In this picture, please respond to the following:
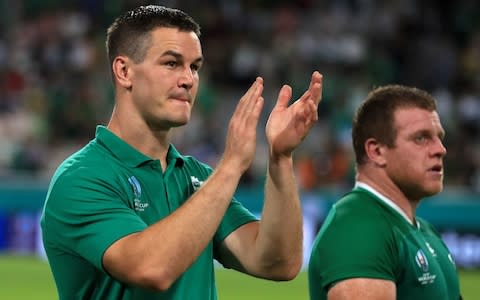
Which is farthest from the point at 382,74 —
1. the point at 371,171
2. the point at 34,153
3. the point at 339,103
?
the point at 371,171

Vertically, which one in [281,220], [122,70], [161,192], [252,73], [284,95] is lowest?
[281,220]

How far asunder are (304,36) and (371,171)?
46.1ft

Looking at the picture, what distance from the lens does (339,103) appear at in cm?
1775

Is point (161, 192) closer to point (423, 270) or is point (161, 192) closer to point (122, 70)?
point (122, 70)

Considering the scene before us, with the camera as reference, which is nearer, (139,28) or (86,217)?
(86,217)

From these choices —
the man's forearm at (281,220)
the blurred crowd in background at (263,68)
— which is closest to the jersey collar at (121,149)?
the man's forearm at (281,220)

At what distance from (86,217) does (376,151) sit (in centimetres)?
164

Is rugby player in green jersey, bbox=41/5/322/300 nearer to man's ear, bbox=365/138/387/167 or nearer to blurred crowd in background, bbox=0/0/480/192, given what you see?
man's ear, bbox=365/138/387/167

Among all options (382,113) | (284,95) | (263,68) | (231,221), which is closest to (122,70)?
(284,95)

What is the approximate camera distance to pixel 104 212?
393 cm

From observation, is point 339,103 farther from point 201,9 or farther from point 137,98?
point 137,98

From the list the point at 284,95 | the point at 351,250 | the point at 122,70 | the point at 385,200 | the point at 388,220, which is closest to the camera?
the point at 284,95

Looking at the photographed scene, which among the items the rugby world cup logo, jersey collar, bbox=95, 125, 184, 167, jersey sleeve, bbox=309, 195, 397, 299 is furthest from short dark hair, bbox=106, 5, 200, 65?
the rugby world cup logo

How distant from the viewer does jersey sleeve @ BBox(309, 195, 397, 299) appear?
4539 mm
